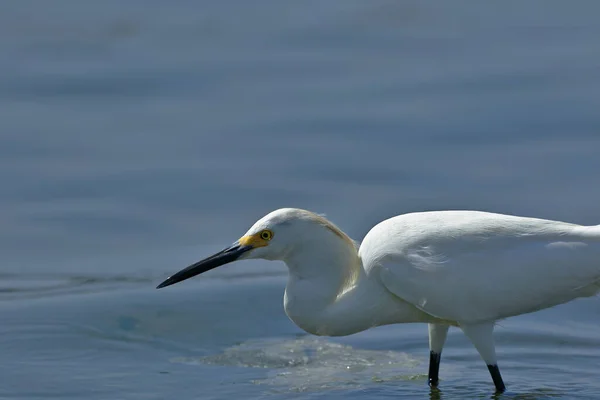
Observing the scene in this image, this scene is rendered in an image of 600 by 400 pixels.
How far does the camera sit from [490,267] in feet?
25.8

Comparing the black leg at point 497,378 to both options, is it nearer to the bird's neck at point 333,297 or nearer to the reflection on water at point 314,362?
the bird's neck at point 333,297

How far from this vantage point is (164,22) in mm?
14969

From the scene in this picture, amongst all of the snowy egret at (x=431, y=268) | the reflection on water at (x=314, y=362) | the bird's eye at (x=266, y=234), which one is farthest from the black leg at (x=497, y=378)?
the bird's eye at (x=266, y=234)

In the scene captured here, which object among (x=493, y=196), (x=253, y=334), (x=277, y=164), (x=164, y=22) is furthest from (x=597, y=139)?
(x=164, y=22)

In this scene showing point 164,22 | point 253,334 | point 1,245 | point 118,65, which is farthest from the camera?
point 164,22

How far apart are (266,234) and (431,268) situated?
970mm

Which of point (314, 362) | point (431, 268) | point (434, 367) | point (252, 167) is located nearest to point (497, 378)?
point (434, 367)

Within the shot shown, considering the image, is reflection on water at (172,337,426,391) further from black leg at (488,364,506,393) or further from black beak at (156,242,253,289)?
black beak at (156,242,253,289)

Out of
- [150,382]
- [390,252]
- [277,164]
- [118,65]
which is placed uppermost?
[118,65]

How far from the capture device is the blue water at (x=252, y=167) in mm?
8984

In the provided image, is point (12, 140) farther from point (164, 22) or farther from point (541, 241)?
point (541, 241)

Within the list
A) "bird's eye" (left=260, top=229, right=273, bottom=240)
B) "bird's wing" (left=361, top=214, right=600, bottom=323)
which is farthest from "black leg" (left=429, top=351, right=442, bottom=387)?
"bird's eye" (left=260, top=229, right=273, bottom=240)

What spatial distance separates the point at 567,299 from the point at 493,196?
11.2 feet

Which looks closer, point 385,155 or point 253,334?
point 253,334
